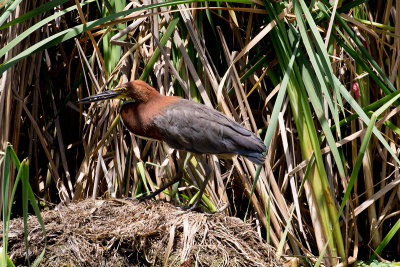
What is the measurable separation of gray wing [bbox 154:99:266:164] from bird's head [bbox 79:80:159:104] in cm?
16

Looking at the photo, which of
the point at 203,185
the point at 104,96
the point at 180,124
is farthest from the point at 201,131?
the point at 104,96

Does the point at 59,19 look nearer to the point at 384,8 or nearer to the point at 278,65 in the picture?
the point at 278,65

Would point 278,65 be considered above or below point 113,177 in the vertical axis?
above

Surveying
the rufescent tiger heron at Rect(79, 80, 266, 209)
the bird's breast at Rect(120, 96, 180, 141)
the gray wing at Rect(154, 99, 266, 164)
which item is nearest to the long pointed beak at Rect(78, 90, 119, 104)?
the rufescent tiger heron at Rect(79, 80, 266, 209)

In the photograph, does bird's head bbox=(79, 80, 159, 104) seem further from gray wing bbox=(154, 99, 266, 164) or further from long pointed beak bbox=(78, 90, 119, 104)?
gray wing bbox=(154, 99, 266, 164)

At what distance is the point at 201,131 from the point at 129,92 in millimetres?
487

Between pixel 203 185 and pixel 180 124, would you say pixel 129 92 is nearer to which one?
pixel 180 124

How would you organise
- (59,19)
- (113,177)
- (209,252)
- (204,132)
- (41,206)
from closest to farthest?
(209,252)
(204,132)
(113,177)
(59,19)
(41,206)

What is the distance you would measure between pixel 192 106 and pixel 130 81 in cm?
40

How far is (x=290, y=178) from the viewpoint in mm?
3602

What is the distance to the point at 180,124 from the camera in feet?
12.0

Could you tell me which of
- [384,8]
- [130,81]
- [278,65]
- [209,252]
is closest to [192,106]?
[130,81]

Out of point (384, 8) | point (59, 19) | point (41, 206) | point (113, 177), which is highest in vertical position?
point (59, 19)

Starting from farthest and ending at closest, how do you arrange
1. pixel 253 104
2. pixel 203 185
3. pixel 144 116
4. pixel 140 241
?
pixel 253 104 → pixel 144 116 → pixel 203 185 → pixel 140 241
